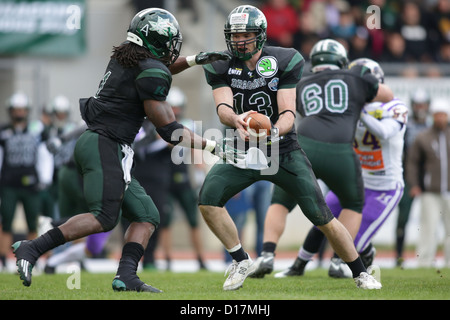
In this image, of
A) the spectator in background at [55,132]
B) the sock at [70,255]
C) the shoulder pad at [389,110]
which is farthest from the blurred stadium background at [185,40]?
the shoulder pad at [389,110]

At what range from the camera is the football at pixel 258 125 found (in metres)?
5.40

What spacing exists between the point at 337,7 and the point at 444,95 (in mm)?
2895

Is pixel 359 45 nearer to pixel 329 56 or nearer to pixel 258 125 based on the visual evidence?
pixel 329 56

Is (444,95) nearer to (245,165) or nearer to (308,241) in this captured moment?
(308,241)

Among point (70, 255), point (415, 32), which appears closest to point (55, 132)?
point (70, 255)

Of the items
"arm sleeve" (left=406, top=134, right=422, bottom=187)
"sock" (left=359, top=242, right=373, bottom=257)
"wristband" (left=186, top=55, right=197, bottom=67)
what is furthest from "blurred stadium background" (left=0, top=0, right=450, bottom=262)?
"wristband" (left=186, top=55, right=197, bottom=67)

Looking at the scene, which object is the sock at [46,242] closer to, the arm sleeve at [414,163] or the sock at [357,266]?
the sock at [357,266]

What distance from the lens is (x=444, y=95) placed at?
12484mm

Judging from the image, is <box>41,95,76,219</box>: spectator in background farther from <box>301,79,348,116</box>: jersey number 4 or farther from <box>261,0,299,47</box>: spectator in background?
<box>301,79,348,116</box>: jersey number 4

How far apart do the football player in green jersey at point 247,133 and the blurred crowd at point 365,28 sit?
7631 mm
